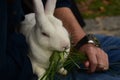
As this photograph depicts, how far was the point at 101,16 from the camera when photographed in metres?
4.85

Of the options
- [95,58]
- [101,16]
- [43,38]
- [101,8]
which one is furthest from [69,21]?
[101,8]

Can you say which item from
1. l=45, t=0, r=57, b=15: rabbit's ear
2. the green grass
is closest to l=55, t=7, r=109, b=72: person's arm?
l=45, t=0, r=57, b=15: rabbit's ear

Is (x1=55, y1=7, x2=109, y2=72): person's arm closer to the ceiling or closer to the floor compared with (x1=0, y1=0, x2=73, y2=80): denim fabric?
closer to the floor

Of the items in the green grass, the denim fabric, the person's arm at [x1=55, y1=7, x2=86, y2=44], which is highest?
the denim fabric

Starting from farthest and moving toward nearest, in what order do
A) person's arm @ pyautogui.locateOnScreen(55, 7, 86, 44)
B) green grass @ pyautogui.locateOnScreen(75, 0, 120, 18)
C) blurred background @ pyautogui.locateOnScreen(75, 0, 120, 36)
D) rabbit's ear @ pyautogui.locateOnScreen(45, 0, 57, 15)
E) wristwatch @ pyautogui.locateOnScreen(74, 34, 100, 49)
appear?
green grass @ pyautogui.locateOnScreen(75, 0, 120, 18) < blurred background @ pyautogui.locateOnScreen(75, 0, 120, 36) < person's arm @ pyautogui.locateOnScreen(55, 7, 86, 44) < wristwatch @ pyautogui.locateOnScreen(74, 34, 100, 49) < rabbit's ear @ pyautogui.locateOnScreen(45, 0, 57, 15)

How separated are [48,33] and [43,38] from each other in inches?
1.2

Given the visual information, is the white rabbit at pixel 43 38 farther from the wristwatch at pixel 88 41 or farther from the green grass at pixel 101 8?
the green grass at pixel 101 8

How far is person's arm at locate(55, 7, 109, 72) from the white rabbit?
0.61 feet

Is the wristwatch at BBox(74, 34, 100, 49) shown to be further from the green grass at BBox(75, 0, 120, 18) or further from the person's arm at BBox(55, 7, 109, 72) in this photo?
the green grass at BBox(75, 0, 120, 18)

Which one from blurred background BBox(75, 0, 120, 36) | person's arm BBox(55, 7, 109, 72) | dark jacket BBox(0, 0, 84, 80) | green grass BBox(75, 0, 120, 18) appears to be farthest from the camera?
green grass BBox(75, 0, 120, 18)

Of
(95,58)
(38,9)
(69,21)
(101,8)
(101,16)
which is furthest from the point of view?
(101,8)

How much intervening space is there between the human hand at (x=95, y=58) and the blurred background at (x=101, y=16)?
2233mm

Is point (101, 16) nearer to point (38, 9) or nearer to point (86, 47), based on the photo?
point (86, 47)

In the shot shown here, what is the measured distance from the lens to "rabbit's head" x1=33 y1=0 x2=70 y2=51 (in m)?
1.96
